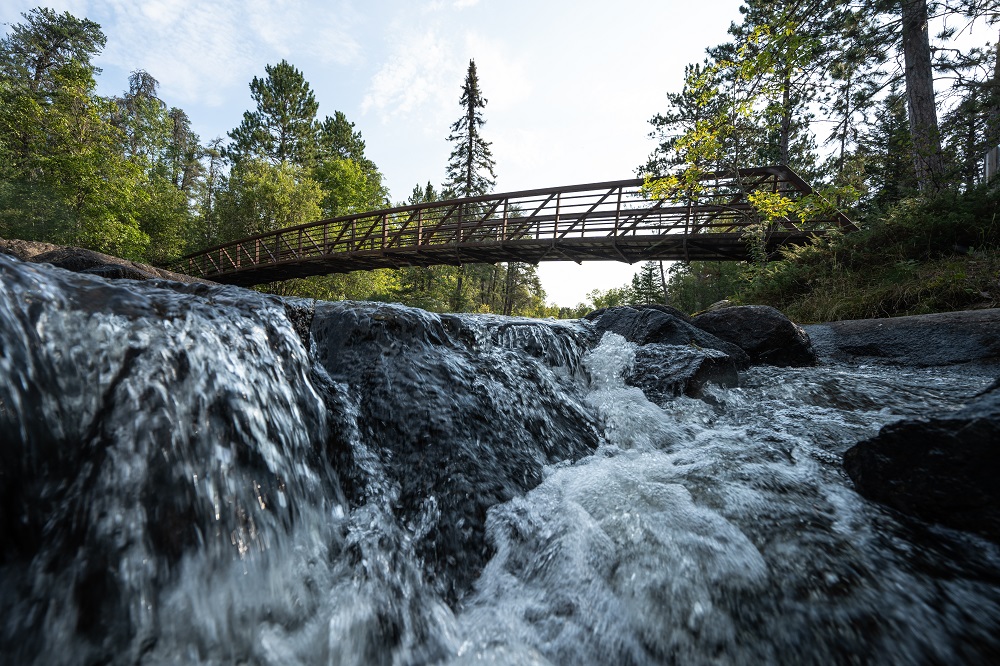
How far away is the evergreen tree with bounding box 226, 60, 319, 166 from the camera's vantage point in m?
25.4

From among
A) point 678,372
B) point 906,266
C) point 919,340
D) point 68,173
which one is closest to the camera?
point 678,372

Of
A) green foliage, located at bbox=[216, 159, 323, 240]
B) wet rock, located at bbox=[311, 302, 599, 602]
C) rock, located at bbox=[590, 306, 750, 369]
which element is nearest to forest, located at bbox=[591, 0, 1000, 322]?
rock, located at bbox=[590, 306, 750, 369]

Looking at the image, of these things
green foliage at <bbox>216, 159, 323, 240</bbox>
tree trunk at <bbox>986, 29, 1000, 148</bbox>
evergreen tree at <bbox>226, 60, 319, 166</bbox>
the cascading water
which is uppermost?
evergreen tree at <bbox>226, 60, 319, 166</bbox>

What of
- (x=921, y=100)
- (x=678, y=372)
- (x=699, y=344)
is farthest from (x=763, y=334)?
→ (x=921, y=100)

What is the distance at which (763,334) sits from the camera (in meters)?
4.89

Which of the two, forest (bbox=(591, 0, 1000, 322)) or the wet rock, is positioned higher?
forest (bbox=(591, 0, 1000, 322))

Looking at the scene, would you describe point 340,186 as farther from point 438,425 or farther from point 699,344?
point 438,425

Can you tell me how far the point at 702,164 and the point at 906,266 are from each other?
3.50 metres

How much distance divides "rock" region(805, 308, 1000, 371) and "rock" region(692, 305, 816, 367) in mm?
383

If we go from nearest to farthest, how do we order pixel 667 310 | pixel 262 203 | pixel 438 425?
pixel 438 425 < pixel 667 310 < pixel 262 203

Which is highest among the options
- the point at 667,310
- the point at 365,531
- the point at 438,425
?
the point at 667,310

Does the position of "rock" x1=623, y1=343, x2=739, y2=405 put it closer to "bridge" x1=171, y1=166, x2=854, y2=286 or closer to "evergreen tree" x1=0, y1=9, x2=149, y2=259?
"bridge" x1=171, y1=166, x2=854, y2=286

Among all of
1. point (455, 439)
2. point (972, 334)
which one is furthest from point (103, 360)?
point (972, 334)

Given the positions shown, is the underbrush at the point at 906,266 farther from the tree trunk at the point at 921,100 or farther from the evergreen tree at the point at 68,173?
the evergreen tree at the point at 68,173
